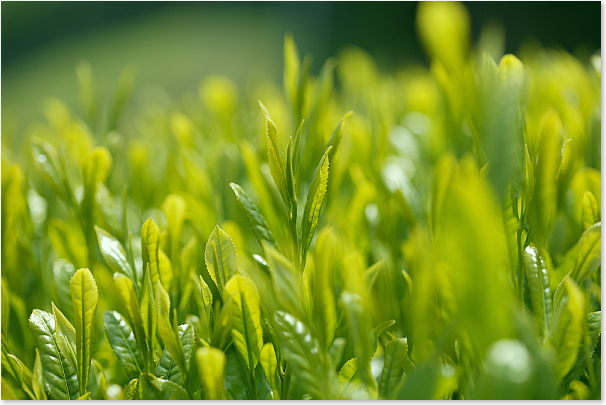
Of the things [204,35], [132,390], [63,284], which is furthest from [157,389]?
[204,35]

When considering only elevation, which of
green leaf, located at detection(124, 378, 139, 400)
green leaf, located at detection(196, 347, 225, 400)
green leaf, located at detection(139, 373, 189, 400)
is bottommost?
green leaf, located at detection(124, 378, 139, 400)

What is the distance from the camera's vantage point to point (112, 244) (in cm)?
71

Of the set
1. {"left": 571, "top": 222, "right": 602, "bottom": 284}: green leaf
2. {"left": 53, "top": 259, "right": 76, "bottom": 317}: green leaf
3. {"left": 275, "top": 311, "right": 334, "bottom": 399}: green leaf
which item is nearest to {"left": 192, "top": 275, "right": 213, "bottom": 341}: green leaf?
{"left": 275, "top": 311, "right": 334, "bottom": 399}: green leaf

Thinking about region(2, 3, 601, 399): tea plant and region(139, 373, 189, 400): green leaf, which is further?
region(139, 373, 189, 400): green leaf

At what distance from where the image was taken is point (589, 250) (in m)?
0.59

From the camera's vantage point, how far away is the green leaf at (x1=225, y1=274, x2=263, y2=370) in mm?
559

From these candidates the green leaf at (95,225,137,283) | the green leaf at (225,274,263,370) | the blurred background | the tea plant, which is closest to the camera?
the tea plant

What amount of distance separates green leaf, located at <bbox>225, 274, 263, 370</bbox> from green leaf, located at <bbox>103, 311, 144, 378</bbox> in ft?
0.42

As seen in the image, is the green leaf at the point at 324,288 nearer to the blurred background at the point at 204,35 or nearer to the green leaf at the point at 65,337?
the green leaf at the point at 65,337

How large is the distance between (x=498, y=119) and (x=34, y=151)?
65 cm

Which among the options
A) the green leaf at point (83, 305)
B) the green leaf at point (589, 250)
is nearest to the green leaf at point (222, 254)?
the green leaf at point (83, 305)

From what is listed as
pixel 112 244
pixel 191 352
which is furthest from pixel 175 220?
pixel 191 352

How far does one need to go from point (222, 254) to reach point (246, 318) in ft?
0.21

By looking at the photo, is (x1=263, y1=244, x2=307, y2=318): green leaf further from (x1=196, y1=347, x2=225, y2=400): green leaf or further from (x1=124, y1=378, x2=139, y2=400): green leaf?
(x1=124, y1=378, x2=139, y2=400): green leaf
